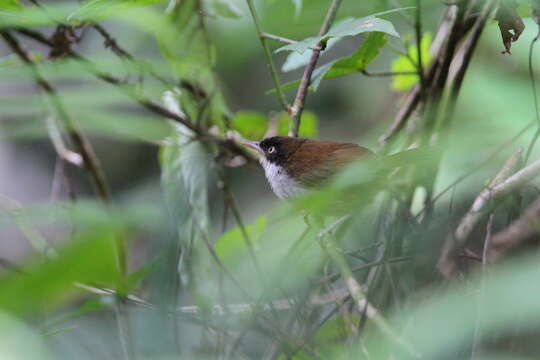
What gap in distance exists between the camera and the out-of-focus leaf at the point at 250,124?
2936 millimetres

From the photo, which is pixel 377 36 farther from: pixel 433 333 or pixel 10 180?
pixel 10 180

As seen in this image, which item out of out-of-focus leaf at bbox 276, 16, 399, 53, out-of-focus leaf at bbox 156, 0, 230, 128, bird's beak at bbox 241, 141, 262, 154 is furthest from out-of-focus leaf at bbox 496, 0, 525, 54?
bird's beak at bbox 241, 141, 262, 154

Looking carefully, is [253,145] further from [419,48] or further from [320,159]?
[419,48]

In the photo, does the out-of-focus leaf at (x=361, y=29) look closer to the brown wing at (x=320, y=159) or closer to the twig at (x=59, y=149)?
the brown wing at (x=320, y=159)

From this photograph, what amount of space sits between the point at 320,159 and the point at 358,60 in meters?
0.45

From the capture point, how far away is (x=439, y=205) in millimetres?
2430

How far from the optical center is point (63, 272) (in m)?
0.41

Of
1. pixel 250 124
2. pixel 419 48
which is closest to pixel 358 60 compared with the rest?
pixel 419 48

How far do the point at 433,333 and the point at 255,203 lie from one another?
15.6 ft

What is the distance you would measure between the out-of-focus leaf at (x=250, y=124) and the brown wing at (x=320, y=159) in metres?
0.52

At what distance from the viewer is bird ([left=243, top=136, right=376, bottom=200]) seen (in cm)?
230

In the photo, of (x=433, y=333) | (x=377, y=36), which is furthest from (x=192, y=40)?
(x=433, y=333)

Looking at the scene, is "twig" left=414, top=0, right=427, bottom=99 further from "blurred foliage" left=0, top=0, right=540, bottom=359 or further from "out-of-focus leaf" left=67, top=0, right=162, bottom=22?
"out-of-focus leaf" left=67, top=0, right=162, bottom=22

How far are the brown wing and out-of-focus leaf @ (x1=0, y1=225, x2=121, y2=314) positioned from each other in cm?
182
